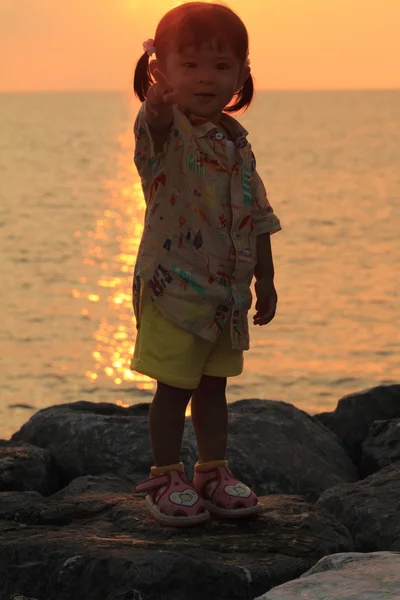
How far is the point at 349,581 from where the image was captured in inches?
161

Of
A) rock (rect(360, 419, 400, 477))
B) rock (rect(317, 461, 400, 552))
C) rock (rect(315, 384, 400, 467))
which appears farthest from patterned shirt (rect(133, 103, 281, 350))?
rock (rect(315, 384, 400, 467))

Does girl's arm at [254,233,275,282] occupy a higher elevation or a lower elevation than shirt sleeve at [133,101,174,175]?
lower

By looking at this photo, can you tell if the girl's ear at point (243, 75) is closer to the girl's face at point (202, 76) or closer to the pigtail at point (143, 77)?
the girl's face at point (202, 76)

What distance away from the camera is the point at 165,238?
5094 millimetres

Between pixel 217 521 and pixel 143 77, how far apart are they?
5.82ft

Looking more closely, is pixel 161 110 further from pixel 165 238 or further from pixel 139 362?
pixel 139 362

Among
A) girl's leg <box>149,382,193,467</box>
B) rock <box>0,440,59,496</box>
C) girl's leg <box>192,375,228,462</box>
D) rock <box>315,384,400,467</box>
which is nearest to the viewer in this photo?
girl's leg <box>149,382,193,467</box>

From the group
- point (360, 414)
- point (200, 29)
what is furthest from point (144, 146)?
point (360, 414)

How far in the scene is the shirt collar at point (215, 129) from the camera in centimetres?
512

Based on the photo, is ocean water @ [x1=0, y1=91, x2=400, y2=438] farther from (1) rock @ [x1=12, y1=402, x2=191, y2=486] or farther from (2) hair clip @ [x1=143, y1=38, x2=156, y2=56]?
(2) hair clip @ [x1=143, y1=38, x2=156, y2=56]

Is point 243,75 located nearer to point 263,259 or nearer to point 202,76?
point 202,76

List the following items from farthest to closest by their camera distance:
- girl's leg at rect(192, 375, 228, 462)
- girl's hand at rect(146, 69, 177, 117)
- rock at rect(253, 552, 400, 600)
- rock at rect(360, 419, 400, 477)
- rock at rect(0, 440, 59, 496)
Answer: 1. rock at rect(360, 419, 400, 477)
2. rock at rect(0, 440, 59, 496)
3. girl's leg at rect(192, 375, 228, 462)
4. girl's hand at rect(146, 69, 177, 117)
5. rock at rect(253, 552, 400, 600)

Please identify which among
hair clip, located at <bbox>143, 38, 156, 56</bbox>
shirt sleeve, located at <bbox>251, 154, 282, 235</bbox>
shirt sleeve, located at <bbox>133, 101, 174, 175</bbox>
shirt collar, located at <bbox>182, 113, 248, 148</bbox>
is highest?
hair clip, located at <bbox>143, 38, 156, 56</bbox>

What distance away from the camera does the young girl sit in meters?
5.06
